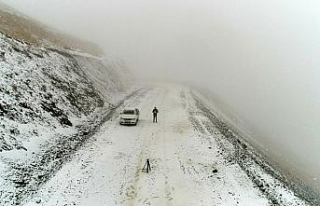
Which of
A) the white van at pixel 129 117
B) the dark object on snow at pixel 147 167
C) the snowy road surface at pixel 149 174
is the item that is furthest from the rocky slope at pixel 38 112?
the dark object on snow at pixel 147 167

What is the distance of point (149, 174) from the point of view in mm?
21578

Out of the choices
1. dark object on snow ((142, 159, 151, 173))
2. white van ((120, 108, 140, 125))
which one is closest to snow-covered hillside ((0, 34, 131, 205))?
white van ((120, 108, 140, 125))

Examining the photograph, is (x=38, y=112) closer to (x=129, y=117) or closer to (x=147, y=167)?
(x=129, y=117)

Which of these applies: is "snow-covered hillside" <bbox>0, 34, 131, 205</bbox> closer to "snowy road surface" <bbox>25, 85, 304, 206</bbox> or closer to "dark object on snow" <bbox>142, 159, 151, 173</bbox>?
"snowy road surface" <bbox>25, 85, 304, 206</bbox>

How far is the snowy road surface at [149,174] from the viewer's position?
18.3 meters

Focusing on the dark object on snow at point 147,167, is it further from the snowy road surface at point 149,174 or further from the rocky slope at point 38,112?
the rocky slope at point 38,112

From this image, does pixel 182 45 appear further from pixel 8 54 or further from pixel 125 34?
pixel 8 54

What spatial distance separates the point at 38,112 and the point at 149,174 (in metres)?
10.3

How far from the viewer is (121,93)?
53.7 m

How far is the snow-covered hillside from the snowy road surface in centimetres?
119

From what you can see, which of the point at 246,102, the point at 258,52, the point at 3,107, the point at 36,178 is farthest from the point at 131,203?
the point at 258,52

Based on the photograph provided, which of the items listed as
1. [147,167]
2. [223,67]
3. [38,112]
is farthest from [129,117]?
[223,67]

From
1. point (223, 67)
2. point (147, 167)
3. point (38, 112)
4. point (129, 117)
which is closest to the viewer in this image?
point (147, 167)

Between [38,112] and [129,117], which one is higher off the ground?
[38,112]
